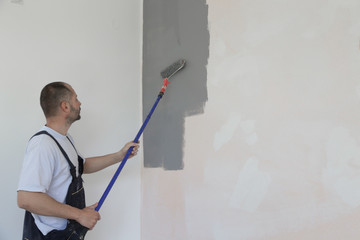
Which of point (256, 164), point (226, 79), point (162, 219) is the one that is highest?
point (226, 79)

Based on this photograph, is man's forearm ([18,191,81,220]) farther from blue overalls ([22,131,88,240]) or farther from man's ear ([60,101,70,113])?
man's ear ([60,101,70,113])

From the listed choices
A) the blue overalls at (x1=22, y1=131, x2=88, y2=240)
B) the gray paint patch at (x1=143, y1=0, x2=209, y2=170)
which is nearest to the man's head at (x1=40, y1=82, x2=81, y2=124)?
the blue overalls at (x1=22, y1=131, x2=88, y2=240)

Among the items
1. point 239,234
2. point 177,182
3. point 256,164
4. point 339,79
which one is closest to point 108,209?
point 177,182

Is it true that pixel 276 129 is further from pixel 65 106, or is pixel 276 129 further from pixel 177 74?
pixel 65 106

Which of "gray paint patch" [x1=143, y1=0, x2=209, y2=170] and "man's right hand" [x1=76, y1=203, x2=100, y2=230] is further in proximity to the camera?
"gray paint patch" [x1=143, y1=0, x2=209, y2=170]

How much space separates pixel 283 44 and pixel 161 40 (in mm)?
1006

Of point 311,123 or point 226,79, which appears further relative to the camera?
point 226,79

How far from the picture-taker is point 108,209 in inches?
75.7

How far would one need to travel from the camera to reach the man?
46.7 inches

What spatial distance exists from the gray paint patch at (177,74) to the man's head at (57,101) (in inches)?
22.7

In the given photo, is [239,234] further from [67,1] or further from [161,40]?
[67,1]

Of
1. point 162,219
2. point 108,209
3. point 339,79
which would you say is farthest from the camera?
point 108,209

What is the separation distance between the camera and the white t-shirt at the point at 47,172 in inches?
47.1

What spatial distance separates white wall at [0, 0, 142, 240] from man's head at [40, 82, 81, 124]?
13.0 inches
